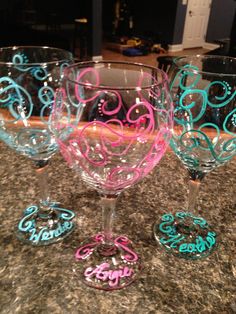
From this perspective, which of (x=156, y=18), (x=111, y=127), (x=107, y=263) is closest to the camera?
(x=111, y=127)

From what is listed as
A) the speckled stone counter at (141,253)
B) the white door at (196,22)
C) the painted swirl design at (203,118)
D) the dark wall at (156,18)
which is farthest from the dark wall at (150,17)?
the painted swirl design at (203,118)

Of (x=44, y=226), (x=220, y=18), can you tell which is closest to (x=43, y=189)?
(x=44, y=226)

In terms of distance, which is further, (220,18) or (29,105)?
(220,18)

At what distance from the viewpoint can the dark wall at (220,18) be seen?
5812mm

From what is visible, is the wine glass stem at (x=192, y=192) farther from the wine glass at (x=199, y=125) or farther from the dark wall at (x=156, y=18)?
the dark wall at (x=156, y=18)

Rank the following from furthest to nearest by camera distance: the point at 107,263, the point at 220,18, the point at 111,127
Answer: the point at 220,18
the point at 107,263
the point at 111,127

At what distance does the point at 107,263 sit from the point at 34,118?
0.21 meters

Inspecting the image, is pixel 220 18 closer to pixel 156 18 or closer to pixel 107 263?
pixel 156 18

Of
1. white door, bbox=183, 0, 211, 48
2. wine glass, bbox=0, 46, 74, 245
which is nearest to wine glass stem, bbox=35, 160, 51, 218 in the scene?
wine glass, bbox=0, 46, 74, 245

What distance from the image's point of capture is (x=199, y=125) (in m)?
0.45

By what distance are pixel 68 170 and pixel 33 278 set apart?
26 centimetres

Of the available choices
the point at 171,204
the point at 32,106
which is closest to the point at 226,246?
the point at 171,204

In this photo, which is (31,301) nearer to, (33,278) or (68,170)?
(33,278)

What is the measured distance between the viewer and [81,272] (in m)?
0.44
